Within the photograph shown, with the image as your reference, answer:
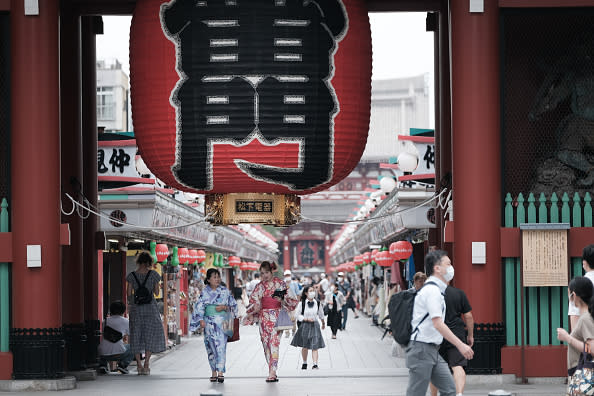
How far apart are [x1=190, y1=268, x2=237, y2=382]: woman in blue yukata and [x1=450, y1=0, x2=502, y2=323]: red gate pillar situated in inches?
141

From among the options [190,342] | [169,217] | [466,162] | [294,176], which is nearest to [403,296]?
[294,176]

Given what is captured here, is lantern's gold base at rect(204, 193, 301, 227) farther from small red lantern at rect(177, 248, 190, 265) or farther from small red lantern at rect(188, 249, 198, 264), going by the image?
small red lantern at rect(188, 249, 198, 264)

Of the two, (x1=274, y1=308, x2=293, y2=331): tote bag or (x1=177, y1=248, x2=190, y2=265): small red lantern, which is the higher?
(x1=177, y1=248, x2=190, y2=265): small red lantern

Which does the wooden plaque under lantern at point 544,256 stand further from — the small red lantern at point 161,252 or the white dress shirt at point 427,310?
the small red lantern at point 161,252

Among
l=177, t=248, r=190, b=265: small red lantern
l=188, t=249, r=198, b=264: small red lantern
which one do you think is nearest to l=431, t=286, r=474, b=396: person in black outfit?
l=177, t=248, r=190, b=265: small red lantern

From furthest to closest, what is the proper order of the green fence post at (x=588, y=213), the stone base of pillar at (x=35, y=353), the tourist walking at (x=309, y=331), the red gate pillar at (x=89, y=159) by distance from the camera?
1. the tourist walking at (x=309, y=331)
2. the red gate pillar at (x=89, y=159)
3. the green fence post at (x=588, y=213)
4. the stone base of pillar at (x=35, y=353)

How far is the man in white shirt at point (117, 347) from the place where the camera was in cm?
1756

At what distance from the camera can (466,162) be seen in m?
14.3

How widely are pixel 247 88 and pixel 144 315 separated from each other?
5865mm

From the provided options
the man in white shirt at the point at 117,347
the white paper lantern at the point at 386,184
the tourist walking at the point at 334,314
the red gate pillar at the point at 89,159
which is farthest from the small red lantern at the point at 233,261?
the red gate pillar at the point at 89,159

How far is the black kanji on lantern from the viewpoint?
12930 millimetres

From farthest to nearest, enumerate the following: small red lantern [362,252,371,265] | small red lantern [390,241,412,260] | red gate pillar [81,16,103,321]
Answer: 1. small red lantern [362,252,371,265]
2. small red lantern [390,241,412,260]
3. red gate pillar [81,16,103,321]

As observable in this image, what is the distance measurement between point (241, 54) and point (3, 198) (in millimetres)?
4115

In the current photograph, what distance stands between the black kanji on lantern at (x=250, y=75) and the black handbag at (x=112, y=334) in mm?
5510
